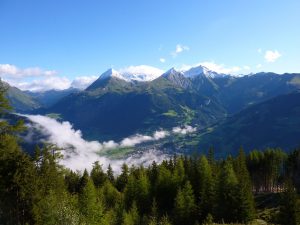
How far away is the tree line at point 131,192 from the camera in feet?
196

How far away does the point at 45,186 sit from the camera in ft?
223

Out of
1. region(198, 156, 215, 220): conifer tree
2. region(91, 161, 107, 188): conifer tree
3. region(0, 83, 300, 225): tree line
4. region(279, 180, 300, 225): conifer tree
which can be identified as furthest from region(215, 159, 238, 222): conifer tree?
region(91, 161, 107, 188): conifer tree

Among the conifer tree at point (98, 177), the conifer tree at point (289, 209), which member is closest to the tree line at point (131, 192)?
the conifer tree at point (289, 209)

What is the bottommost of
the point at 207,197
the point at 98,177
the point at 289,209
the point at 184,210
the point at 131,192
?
the point at 184,210

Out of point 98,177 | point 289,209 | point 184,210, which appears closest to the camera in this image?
point 289,209

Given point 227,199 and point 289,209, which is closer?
point 289,209

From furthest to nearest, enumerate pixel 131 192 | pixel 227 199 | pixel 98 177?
pixel 98 177
pixel 131 192
pixel 227 199

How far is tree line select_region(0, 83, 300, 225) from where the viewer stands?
196 ft

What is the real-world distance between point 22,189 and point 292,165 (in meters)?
113

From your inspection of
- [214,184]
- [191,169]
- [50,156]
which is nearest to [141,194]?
[191,169]

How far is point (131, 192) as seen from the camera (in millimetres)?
128750

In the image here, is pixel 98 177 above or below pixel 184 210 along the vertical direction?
above

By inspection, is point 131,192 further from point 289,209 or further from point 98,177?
point 289,209

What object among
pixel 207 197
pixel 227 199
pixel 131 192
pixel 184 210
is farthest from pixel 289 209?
pixel 131 192
